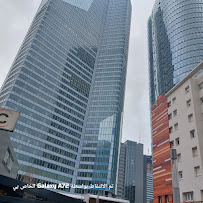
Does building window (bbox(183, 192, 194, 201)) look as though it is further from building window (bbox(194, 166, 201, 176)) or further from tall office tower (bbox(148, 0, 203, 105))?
tall office tower (bbox(148, 0, 203, 105))

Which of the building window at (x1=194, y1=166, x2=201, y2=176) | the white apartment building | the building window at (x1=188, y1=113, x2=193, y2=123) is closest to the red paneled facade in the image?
the white apartment building

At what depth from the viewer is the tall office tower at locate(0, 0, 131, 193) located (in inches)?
4203

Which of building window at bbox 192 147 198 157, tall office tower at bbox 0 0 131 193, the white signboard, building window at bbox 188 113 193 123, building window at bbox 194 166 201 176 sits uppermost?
tall office tower at bbox 0 0 131 193

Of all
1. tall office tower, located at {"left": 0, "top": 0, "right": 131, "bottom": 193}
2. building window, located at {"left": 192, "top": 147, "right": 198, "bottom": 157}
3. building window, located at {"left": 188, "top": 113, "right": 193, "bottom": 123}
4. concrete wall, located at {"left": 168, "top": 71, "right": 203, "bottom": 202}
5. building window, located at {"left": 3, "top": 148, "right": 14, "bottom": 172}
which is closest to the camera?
building window, located at {"left": 3, "top": 148, "right": 14, "bottom": 172}

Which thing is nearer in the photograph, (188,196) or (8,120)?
(8,120)

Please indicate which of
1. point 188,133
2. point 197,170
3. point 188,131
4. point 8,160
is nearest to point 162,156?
point 188,133

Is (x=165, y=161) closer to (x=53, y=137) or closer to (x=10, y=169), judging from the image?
(x=10, y=169)

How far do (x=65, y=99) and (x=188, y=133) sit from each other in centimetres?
10502

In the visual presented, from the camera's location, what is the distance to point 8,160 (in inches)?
1351

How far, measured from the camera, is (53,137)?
11650 cm

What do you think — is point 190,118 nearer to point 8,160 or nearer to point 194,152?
point 194,152

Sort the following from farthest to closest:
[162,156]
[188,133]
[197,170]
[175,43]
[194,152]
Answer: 1. [175,43]
2. [162,156]
3. [188,133]
4. [194,152]
5. [197,170]

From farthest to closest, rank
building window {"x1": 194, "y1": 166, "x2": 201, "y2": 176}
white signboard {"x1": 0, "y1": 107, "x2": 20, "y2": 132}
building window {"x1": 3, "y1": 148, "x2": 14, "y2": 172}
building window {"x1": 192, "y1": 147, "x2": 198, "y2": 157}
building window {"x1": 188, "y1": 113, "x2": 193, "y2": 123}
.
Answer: building window {"x1": 188, "y1": 113, "x2": 193, "y2": 123}, building window {"x1": 192, "y1": 147, "x2": 198, "y2": 157}, building window {"x1": 194, "y1": 166, "x2": 201, "y2": 176}, building window {"x1": 3, "y1": 148, "x2": 14, "y2": 172}, white signboard {"x1": 0, "y1": 107, "x2": 20, "y2": 132}

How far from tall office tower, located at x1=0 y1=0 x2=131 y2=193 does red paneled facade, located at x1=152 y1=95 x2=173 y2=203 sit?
64054mm
